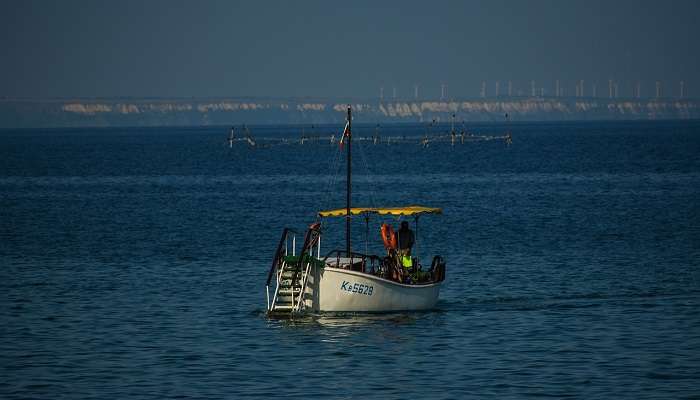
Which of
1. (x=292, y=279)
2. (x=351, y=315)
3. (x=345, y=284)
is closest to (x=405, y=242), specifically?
(x=345, y=284)

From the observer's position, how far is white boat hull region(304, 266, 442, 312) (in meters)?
38.7

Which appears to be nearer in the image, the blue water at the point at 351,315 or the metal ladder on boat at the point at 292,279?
the blue water at the point at 351,315

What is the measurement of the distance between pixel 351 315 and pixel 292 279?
2198 mm

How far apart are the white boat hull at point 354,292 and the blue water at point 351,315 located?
0.53 metres

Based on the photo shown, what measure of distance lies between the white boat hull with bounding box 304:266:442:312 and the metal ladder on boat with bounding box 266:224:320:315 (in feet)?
0.78

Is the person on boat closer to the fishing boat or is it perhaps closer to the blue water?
the fishing boat

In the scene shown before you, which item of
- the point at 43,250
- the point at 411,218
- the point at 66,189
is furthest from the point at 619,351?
the point at 66,189

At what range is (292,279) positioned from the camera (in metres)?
38.8

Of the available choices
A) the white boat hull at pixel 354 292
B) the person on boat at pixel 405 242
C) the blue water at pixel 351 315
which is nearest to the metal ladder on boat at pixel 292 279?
the white boat hull at pixel 354 292

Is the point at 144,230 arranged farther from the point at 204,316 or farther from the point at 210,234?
the point at 204,316

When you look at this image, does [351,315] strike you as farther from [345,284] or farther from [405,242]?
[405,242]

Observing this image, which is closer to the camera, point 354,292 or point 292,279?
point 292,279

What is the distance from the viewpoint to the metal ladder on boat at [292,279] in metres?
38.6

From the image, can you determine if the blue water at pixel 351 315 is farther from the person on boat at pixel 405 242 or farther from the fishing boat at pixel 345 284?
the person on boat at pixel 405 242
